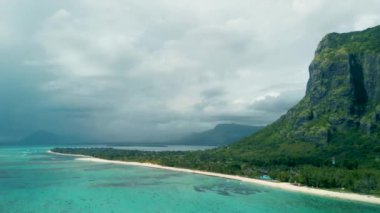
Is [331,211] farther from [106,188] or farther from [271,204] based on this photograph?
[106,188]

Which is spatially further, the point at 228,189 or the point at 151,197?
the point at 228,189

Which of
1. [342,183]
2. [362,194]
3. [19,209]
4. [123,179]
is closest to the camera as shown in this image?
[19,209]

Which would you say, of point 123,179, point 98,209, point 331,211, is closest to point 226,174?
point 123,179

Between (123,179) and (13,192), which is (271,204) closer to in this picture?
(123,179)

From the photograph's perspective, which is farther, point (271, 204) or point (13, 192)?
point (13, 192)

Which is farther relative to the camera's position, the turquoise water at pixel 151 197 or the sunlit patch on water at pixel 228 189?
the sunlit patch on water at pixel 228 189

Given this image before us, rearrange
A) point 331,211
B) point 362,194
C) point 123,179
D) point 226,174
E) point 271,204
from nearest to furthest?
point 331,211
point 271,204
point 362,194
point 123,179
point 226,174

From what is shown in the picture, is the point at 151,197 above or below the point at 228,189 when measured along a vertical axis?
below

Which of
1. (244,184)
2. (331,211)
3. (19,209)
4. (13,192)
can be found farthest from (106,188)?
(331,211)

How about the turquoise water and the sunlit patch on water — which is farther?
the sunlit patch on water
